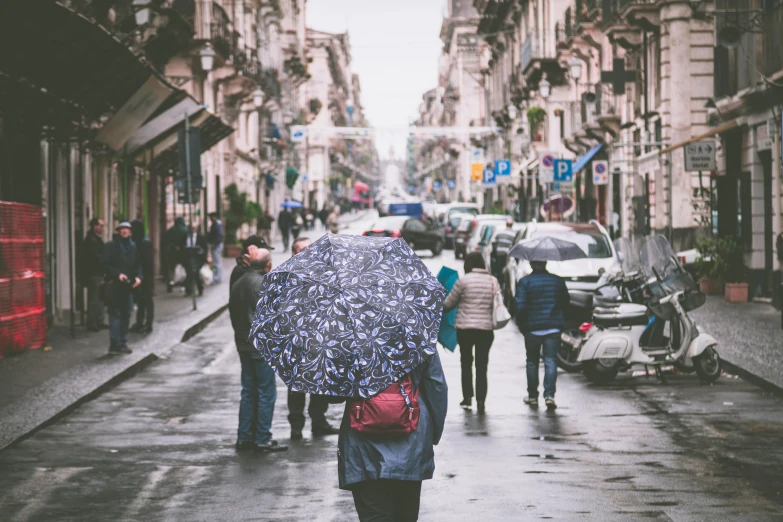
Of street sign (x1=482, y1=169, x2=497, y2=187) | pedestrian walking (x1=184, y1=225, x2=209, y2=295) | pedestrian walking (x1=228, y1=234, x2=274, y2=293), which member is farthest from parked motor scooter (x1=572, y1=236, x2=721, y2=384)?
street sign (x1=482, y1=169, x2=497, y2=187)

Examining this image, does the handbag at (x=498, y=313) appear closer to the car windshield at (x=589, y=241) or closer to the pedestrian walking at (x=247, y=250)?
the pedestrian walking at (x=247, y=250)

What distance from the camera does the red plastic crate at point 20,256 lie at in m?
16.7

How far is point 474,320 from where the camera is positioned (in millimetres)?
12945

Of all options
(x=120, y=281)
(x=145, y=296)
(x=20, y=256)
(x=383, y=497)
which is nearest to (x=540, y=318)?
(x=120, y=281)

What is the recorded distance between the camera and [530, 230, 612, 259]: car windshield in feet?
73.9

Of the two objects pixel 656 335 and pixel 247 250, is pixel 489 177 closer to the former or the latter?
pixel 656 335

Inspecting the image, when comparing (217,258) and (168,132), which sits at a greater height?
(168,132)

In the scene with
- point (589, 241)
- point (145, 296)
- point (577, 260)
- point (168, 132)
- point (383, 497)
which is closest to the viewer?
point (383, 497)

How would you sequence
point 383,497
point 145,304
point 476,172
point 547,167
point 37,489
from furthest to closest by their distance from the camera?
1. point 476,172
2. point 547,167
3. point 145,304
4. point 37,489
5. point 383,497

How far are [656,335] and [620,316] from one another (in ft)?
2.24

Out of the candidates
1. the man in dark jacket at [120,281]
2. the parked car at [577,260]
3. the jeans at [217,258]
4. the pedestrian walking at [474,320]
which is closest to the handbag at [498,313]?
the pedestrian walking at [474,320]

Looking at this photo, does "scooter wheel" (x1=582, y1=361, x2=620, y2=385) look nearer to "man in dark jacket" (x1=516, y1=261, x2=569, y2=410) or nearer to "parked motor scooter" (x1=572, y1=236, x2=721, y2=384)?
"parked motor scooter" (x1=572, y1=236, x2=721, y2=384)

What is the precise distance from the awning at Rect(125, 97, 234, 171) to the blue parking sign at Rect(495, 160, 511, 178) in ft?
86.4

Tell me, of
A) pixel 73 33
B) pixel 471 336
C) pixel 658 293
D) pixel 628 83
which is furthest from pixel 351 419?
pixel 628 83
